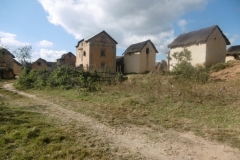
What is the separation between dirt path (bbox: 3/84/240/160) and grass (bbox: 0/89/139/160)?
375 mm

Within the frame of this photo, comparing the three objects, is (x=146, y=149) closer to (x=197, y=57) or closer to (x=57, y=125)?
(x=57, y=125)

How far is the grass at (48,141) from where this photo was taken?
3.44 metres

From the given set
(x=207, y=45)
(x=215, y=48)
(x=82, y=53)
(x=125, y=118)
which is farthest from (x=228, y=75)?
(x=82, y=53)

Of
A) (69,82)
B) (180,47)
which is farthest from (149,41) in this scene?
(69,82)

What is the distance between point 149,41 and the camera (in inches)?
1096

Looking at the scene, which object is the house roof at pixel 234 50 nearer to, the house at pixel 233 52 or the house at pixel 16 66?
the house at pixel 233 52

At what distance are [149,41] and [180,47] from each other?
646 cm

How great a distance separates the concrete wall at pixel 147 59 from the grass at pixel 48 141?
2303 centimetres

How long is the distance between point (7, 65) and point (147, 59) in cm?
3091

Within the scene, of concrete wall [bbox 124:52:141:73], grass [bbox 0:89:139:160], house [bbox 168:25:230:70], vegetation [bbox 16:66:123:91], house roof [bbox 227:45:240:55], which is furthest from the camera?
concrete wall [bbox 124:52:141:73]

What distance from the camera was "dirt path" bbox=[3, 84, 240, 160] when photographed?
3574mm

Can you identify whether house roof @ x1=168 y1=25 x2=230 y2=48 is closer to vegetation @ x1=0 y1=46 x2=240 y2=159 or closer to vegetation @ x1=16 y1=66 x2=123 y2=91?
vegetation @ x1=0 y1=46 x2=240 y2=159

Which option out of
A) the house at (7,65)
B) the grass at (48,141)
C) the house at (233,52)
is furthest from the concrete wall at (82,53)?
the grass at (48,141)

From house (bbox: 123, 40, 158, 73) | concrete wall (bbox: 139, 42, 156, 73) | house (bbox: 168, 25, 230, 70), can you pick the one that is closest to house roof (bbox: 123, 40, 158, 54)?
house (bbox: 123, 40, 158, 73)
